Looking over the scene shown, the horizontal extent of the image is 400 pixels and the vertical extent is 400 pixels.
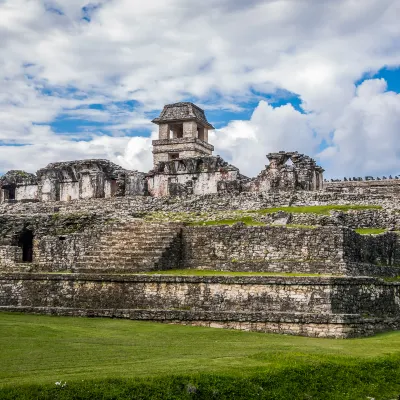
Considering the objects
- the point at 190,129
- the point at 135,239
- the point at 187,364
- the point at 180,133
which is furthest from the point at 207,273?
the point at 180,133

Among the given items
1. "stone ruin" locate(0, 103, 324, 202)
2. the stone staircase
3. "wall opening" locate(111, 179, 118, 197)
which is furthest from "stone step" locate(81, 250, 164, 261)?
"wall opening" locate(111, 179, 118, 197)

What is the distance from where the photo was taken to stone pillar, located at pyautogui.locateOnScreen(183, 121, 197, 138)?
52.6 m

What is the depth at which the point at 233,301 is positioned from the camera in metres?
17.7

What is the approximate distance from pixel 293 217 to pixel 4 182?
23904 mm

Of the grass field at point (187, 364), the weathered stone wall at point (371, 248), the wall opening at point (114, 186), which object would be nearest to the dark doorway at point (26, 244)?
the grass field at point (187, 364)

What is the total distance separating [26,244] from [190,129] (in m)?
28.2

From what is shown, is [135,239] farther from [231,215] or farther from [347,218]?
[347,218]

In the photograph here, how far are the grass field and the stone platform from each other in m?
0.76

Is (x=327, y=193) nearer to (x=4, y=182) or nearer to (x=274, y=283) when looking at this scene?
(x=274, y=283)

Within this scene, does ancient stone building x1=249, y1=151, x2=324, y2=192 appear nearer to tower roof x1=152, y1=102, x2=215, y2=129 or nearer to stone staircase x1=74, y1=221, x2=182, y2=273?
stone staircase x1=74, y1=221, x2=182, y2=273

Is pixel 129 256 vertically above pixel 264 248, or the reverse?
pixel 264 248

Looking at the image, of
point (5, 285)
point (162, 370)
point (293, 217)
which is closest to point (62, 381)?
point (162, 370)

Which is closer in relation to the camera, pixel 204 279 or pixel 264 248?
pixel 204 279

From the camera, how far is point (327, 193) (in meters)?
27.9
